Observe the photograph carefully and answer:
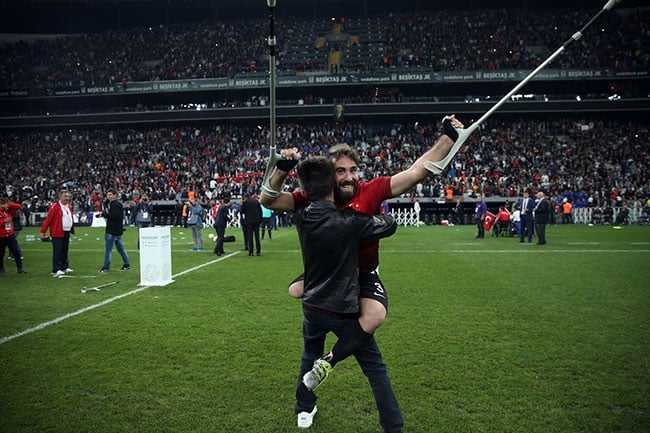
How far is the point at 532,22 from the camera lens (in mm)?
49344

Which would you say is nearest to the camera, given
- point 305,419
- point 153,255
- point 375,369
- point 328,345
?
point 375,369

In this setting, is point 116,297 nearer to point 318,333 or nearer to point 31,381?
point 31,381

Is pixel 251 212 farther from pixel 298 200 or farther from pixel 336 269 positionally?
pixel 336 269

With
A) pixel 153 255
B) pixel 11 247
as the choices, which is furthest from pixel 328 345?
pixel 11 247

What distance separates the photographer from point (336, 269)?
331 centimetres

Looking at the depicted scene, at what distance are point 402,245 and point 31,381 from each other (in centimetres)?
1520

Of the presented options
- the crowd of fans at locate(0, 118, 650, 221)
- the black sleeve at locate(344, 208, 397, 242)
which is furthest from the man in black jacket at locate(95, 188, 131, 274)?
the crowd of fans at locate(0, 118, 650, 221)

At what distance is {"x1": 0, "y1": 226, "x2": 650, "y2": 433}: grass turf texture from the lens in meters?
4.08

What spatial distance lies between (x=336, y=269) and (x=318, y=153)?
38155 mm

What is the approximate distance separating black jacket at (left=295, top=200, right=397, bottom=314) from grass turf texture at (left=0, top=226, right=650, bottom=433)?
50.8 inches

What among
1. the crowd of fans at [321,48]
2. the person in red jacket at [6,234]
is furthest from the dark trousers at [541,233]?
the crowd of fans at [321,48]

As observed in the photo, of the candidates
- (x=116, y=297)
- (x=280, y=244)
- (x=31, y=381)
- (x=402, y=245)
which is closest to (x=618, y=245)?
(x=402, y=245)

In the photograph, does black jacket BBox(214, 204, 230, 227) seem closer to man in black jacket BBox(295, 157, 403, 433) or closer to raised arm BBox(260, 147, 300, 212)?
raised arm BBox(260, 147, 300, 212)

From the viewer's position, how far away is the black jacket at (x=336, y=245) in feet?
10.7
